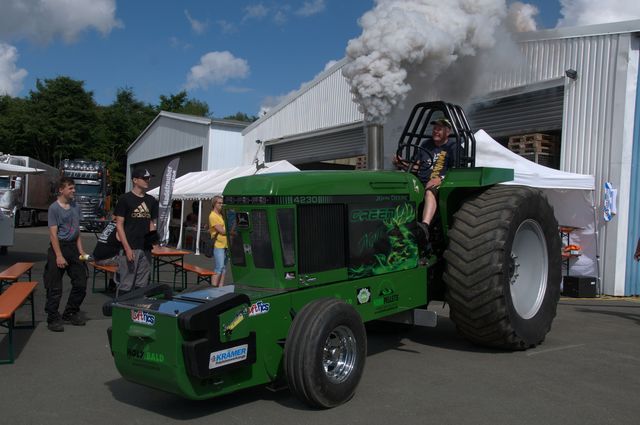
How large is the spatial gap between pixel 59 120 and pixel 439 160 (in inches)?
1828

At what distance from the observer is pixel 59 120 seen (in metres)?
47.1

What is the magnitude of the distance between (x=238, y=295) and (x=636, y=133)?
8.97 metres

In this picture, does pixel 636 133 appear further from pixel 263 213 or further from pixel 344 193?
pixel 263 213

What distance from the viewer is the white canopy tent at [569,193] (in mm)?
10414

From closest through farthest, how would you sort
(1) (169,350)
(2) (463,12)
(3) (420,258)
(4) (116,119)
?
(1) (169,350) < (3) (420,258) < (2) (463,12) < (4) (116,119)

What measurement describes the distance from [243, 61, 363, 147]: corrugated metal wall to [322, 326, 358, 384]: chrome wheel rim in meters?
12.7

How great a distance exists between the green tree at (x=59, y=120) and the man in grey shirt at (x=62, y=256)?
43.5 meters

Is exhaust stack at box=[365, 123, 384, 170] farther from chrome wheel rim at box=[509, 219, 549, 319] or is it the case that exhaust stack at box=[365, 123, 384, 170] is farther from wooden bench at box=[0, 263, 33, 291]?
wooden bench at box=[0, 263, 33, 291]

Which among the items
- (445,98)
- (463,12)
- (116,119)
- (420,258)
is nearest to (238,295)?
(420,258)

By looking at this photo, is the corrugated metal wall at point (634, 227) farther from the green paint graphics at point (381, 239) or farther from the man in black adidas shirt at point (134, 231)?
the man in black adidas shirt at point (134, 231)

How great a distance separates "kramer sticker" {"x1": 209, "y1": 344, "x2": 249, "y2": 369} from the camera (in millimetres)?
3895

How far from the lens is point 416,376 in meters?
5.18

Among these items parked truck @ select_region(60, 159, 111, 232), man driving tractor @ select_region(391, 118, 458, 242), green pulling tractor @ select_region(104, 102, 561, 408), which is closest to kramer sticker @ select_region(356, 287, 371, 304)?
green pulling tractor @ select_region(104, 102, 561, 408)

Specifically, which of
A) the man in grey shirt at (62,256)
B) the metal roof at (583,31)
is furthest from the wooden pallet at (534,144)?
the man in grey shirt at (62,256)
